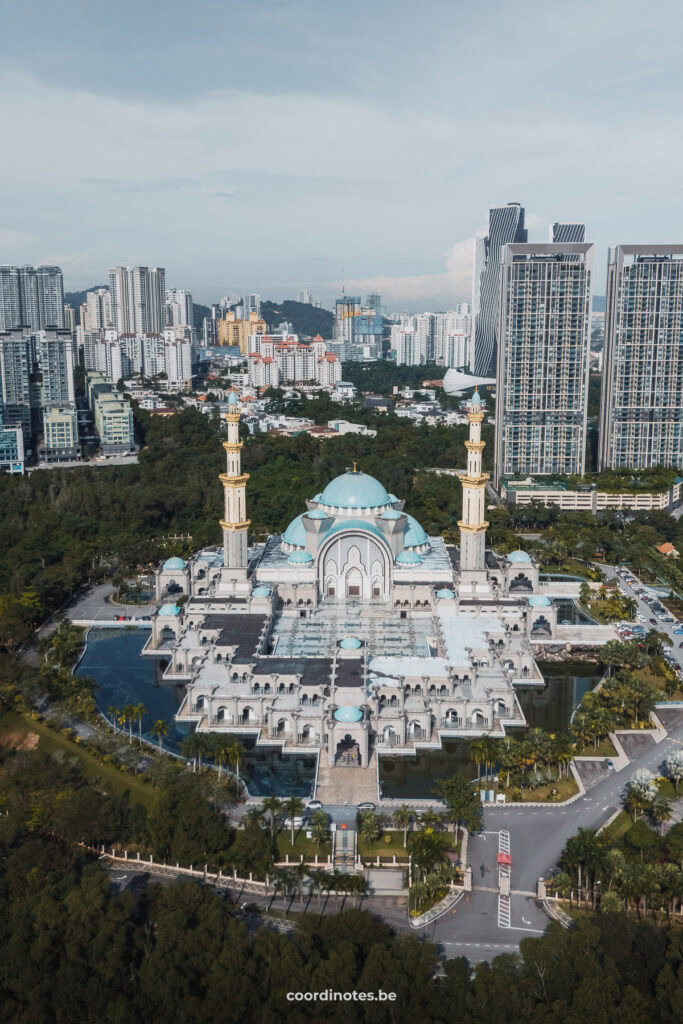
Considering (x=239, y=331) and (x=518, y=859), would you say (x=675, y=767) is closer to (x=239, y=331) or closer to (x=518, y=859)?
(x=518, y=859)

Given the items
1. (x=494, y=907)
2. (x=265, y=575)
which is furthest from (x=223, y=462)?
(x=494, y=907)

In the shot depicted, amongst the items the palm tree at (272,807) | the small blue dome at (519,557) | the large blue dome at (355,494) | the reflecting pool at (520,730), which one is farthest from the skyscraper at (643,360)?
→ the palm tree at (272,807)

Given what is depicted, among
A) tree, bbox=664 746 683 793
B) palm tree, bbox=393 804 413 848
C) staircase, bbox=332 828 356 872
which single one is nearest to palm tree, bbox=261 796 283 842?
staircase, bbox=332 828 356 872

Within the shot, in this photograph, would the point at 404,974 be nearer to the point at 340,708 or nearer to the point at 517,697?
the point at 340,708

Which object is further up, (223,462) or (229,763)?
(223,462)

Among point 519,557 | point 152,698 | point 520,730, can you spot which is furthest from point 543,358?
point 152,698
